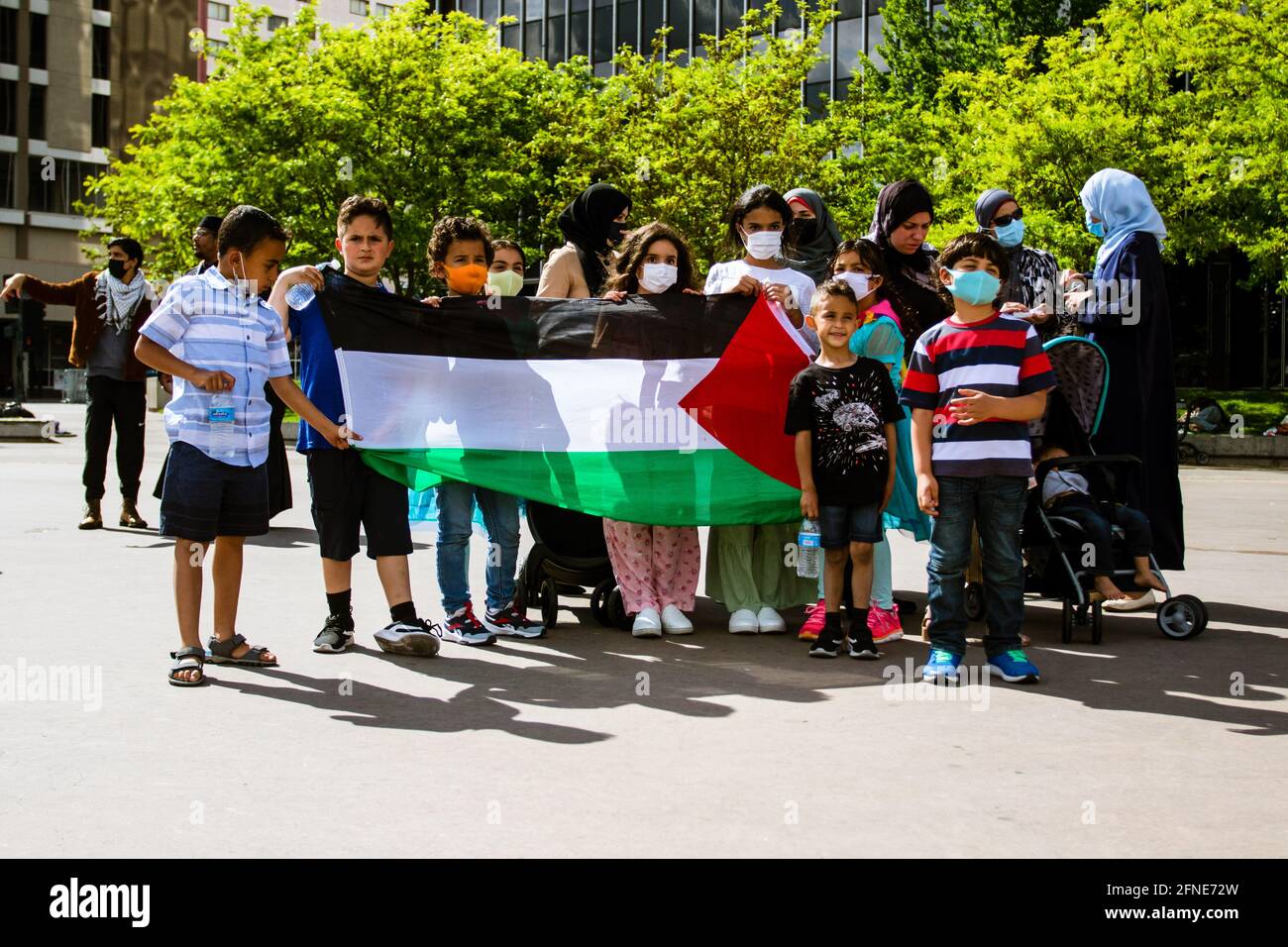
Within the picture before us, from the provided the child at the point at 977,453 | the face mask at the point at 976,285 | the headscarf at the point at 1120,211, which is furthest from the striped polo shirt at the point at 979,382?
the headscarf at the point at 1120,211

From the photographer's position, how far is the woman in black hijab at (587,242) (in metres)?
8.04

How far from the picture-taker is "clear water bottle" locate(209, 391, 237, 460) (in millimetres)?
6457

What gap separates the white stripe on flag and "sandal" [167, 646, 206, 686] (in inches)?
72.4

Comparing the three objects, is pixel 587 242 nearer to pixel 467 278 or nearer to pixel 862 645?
pixel 467 278

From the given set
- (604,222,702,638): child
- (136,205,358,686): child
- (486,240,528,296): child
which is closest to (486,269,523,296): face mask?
(486,240,528,296): child

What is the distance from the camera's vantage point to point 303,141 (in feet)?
123

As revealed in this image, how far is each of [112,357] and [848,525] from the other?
731 centimetres

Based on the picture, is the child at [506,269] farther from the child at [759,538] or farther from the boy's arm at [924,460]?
the boy's arm at [924,460]

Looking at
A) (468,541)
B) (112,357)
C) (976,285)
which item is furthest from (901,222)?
(112,357)

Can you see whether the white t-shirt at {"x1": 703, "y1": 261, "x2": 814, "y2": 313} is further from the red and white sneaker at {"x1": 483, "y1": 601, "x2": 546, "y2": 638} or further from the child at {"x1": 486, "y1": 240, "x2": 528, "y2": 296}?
the red and white sneaker at {"x1": 483, "y1": 601, "x2": 546, "y2": 638}

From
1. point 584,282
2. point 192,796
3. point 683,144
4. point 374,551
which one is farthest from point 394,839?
point 683,144

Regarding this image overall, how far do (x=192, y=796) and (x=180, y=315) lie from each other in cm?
262

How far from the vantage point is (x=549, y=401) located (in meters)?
8.00
